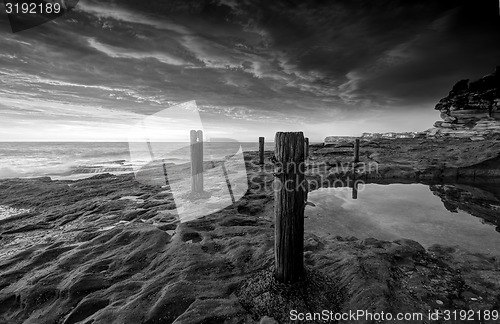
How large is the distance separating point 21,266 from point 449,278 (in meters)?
Result: 7.76

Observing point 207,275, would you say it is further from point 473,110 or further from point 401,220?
point 473,110

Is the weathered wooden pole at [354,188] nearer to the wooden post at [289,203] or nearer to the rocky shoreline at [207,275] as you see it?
the rocky shoreline at [207,275]

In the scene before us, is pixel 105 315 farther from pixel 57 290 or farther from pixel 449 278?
pixel 449 278

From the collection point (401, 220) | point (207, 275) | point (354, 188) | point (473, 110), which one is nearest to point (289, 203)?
point (207, 275)

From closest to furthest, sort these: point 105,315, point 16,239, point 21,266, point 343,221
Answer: point 105,315 → point 21,266 → point 16,239 → point 343,221

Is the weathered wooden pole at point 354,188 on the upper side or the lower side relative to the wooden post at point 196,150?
lower

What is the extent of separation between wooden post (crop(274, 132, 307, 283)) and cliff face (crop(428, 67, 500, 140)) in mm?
36128

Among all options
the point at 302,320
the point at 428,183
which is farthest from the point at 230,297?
the point at 428,183

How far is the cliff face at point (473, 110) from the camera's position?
28.3 m

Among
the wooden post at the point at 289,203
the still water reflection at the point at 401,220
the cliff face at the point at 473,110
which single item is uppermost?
the cliff face at the point at 473,110

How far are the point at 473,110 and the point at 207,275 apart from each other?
140ft

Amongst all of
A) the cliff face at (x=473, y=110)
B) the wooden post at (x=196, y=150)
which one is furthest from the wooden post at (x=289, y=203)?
the cliff face at (x=473, y=110)

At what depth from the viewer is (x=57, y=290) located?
357 cm

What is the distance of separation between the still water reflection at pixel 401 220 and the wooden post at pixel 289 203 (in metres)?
→ 3.01
